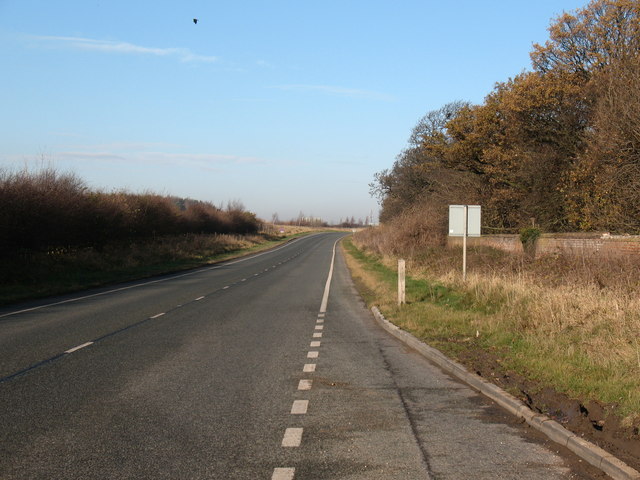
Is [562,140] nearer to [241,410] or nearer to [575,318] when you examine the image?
[575,318]

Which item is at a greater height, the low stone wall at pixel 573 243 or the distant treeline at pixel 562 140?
the distant treeline at pixel 562 140

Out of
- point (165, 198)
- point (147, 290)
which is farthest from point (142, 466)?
point (165, 198)

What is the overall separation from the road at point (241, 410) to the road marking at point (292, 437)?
3 centimetres

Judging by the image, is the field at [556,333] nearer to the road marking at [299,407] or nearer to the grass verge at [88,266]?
the road marking at [299,407]

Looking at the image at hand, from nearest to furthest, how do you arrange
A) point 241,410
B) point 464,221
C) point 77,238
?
point 241,410
point 464,221
point 77,238

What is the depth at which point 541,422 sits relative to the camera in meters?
5.74

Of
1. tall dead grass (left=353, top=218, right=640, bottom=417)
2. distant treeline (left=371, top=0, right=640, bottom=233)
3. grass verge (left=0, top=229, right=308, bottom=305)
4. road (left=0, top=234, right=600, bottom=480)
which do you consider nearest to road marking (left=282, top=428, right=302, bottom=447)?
road (left=0, top=234, right=600, bottom=480)

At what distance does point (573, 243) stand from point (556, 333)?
52.6ft

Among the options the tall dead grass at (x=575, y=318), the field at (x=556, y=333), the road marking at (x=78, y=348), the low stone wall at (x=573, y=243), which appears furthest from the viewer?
the low stone wall at (x=573, y=243)

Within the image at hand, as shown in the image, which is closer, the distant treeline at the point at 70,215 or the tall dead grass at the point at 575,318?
the tall dead grass at the point at 575,318

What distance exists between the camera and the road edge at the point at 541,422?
15.1 ft

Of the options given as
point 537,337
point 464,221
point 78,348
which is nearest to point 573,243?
point 464,221

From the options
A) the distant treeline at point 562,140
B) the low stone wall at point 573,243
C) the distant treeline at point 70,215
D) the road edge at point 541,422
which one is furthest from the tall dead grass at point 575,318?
the distant treeline at point 70,215

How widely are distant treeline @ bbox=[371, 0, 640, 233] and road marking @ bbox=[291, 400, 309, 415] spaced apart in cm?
1871
